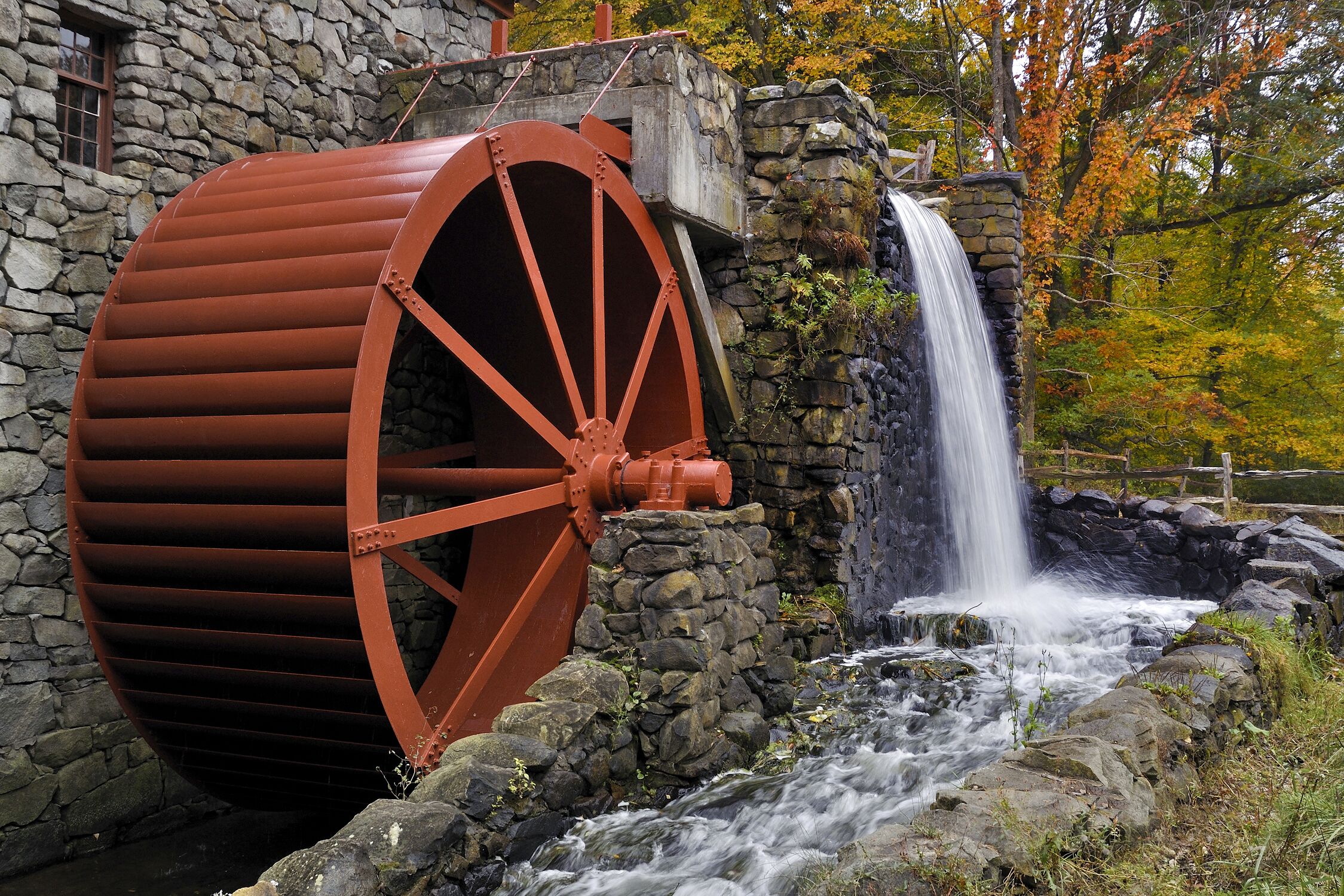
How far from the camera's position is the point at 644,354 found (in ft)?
21.0

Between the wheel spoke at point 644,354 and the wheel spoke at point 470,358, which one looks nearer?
the wheel spoke at point 470,358

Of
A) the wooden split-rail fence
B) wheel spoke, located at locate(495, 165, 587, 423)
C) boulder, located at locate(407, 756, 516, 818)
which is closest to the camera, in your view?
boulder, located at locate(407, 756, 516, 818)

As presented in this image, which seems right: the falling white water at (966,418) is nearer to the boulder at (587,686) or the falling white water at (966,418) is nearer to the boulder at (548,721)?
the boulder at (587,686)

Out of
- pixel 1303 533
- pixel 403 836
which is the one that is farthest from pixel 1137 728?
pixel 1303 533

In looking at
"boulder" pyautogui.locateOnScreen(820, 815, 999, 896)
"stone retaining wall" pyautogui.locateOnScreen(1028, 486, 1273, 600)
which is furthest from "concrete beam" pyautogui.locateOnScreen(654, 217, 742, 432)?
"stone retaining wall" pyautogui.locateOnScreen(1028, 486, 1273, 600)

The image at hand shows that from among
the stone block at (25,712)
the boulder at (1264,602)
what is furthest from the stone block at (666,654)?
the boulder at (1264,602)

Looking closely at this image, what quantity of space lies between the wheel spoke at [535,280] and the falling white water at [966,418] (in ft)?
13.3

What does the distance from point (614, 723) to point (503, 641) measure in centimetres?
104

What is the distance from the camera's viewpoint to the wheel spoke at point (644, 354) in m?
6.25

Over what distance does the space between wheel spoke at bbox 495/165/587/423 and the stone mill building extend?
118 cm

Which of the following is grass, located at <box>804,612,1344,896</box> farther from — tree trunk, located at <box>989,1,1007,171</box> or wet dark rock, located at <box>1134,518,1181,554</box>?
tree trunk, located at <box>989,1,1007,171</box>

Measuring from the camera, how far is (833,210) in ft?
24.1

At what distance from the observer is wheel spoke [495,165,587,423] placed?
5320mm

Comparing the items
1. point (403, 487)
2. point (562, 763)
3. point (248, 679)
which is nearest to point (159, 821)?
point (248, 679)
